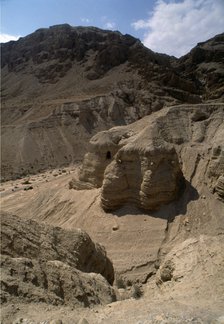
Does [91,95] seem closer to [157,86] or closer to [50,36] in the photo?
[157,86]

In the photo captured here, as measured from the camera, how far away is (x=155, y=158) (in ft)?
46.7

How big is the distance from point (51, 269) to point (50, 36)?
227 feet

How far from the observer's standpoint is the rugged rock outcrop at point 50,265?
5.25 metres

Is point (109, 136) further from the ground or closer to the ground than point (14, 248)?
further from the ground

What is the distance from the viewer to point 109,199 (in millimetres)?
14992

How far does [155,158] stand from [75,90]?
40279 millimetres

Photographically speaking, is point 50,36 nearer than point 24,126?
No

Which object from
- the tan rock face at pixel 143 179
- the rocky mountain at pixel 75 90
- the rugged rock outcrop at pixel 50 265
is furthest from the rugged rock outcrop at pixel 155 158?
the rocky mountain at pixel 75 90

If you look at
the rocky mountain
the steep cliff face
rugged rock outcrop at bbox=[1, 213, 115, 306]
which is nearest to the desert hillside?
rugged rock outcrop at bbox=[1, 213, 115, 306]

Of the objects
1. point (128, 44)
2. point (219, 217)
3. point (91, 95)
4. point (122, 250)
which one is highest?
point (128, 44)

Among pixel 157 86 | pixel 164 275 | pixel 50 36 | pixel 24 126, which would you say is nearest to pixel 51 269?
pixel 164 275

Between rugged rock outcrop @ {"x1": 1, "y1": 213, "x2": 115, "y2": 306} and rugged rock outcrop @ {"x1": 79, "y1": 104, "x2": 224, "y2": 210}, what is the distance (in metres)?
5.62

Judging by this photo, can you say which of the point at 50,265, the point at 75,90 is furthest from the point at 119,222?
the point at 75,90

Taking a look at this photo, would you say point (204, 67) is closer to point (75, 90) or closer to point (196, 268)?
point (75, 90)
